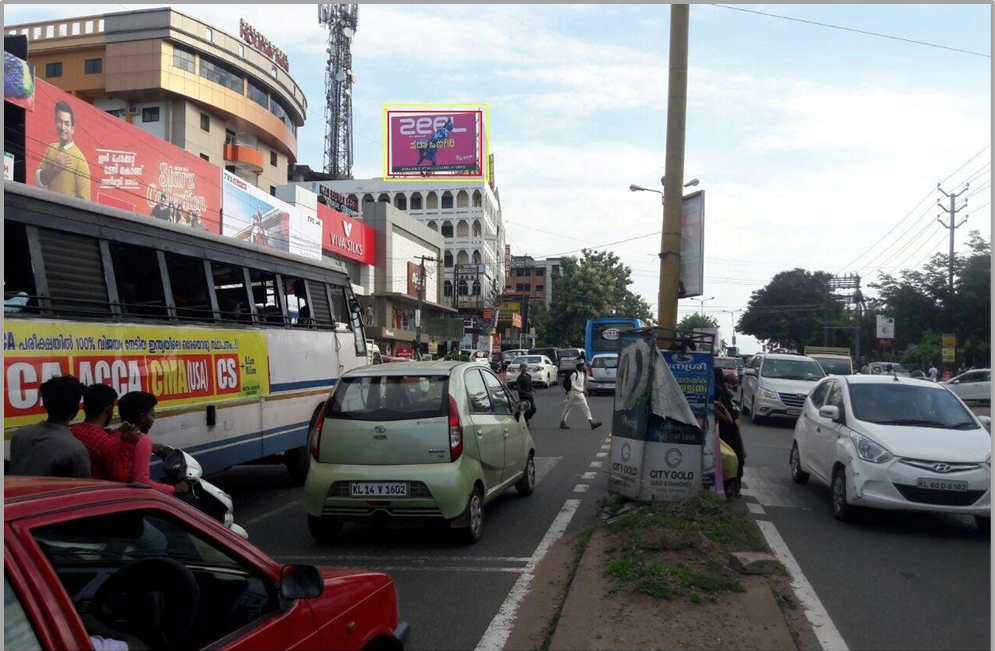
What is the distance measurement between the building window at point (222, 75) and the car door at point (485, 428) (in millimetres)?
40260

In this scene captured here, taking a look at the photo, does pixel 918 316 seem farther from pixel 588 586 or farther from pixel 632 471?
pixel 588 586

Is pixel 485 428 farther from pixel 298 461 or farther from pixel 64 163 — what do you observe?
pixel 64 163

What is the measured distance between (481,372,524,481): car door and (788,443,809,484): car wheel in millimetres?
4100

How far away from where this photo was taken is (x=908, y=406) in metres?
9.30

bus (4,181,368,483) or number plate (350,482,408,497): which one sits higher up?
bus (4,181,368,483)

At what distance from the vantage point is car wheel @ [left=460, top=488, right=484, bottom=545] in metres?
7.48

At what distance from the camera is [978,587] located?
6371 mm

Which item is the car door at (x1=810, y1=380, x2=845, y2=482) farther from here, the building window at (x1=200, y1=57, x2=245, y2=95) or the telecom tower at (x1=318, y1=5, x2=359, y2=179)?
the telecom tower at (x1=318, y1=5, x2=359, y2=179)

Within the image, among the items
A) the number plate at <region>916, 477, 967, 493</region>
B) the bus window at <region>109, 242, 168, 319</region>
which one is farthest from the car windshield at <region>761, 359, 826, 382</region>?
the bus window at <region>109, 242, 168, 319</region>

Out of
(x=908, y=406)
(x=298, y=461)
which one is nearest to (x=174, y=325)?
(x=298, y=461)

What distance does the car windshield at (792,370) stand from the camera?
68.4 ft

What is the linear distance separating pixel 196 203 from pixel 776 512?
27127 mm

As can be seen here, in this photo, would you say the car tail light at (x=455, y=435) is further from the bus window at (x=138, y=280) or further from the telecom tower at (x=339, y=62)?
the telecom tower at (x=339, y=62)

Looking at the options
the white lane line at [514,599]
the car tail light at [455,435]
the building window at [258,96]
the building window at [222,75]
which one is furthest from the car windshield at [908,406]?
the building window at [258,96]
